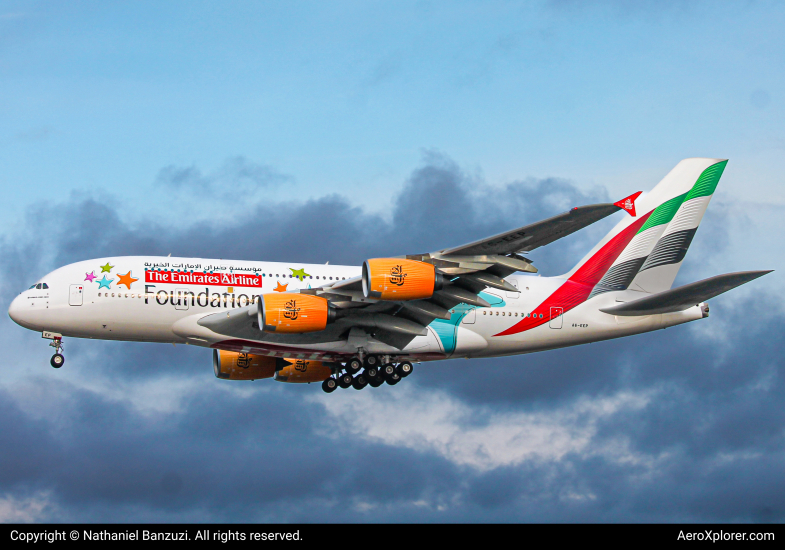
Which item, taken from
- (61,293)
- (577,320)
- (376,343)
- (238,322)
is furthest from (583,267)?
(61,293)

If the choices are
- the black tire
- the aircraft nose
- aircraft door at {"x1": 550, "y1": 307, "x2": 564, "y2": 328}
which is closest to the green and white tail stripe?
aircraft door at {"x1": 550, "y1": 307, "x2": 564, "y2": 328}

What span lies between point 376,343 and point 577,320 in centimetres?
968

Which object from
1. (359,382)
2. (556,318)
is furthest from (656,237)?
(359,382)

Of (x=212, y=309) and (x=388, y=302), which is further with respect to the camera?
(x=212, y=309)

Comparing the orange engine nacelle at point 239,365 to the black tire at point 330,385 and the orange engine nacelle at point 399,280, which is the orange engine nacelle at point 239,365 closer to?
the black tire at point 330,385

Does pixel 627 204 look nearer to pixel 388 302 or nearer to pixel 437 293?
pixel 437 293

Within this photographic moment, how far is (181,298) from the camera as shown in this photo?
38.1 m

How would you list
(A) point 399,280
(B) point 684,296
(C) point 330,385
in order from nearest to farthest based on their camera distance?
(A) point 399,280 → (B) point 684,296 → (C) point 330,385

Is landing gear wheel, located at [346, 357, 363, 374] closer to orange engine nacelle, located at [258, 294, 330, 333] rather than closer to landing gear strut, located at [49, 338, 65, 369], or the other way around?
orange engine nacelle, located at [258, 294, 330, 333]

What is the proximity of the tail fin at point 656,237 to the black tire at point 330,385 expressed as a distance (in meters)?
12.3

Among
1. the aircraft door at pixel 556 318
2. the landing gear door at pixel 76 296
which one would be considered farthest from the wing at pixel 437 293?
the landing gear door at pixel 76 296

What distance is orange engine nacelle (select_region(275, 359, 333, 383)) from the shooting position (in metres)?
46.3

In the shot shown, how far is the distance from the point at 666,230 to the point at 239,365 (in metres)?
22.1

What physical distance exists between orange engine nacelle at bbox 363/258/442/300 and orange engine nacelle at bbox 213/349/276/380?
41.3ft
